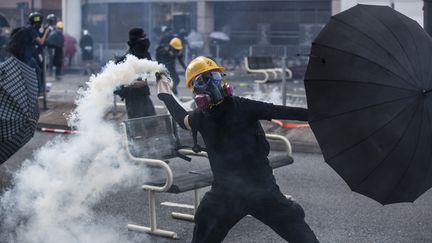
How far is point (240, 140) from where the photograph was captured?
4617 mm

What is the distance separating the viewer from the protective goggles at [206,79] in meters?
4.63

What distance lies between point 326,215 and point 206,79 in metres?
2.94

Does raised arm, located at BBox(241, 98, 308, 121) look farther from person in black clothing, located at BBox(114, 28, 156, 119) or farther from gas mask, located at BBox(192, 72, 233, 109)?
person in black clothing, located at BBox(114, 28, 156, 119)

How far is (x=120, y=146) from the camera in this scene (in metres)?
7.41

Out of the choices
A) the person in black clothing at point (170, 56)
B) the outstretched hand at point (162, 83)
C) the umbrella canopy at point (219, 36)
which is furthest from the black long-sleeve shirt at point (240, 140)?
the umbrella canopy at point (219, 36)

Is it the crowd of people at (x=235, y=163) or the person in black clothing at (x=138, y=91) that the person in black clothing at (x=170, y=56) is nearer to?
the person in black clothing at (x=138, y=91)

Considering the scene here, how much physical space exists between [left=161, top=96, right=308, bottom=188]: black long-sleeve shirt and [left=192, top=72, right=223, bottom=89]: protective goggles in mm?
129

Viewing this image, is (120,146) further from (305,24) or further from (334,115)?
(305,24)

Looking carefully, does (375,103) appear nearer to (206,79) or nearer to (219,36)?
(206,79)

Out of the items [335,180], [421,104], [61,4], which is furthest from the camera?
[61,4]

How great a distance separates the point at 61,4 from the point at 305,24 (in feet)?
31.0

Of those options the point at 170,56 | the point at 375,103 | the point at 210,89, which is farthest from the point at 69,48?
the point at 375,103

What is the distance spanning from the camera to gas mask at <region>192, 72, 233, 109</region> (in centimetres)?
456

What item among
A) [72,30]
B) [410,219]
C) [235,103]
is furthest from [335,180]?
[72,30]
